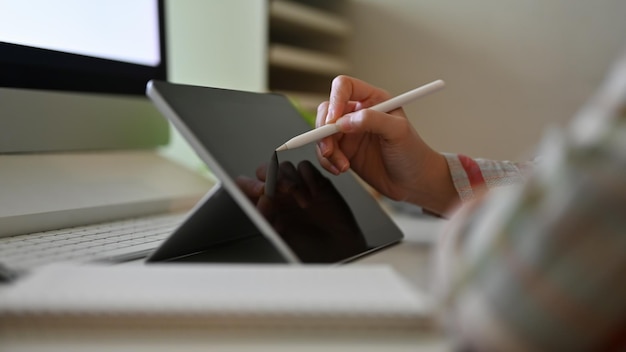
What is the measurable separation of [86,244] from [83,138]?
11.2 inches

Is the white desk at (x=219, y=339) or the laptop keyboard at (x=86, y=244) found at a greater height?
the laptop keyboard at (x=86, y=244)

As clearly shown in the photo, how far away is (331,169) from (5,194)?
1.07ft

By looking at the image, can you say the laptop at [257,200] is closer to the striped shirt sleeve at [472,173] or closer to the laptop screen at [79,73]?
the striped shirt sleeve at [472,173]

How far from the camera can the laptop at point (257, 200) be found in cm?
26

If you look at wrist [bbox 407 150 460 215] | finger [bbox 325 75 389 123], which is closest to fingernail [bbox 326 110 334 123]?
finger [bbox 325 75 389 123]

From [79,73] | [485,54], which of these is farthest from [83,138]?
[485,54]

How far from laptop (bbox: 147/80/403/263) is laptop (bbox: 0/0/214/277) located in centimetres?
7

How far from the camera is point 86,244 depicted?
0.36 m

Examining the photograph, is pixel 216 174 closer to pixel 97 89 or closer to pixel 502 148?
pixel 97 89

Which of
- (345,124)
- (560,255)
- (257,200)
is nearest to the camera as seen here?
(560,255)

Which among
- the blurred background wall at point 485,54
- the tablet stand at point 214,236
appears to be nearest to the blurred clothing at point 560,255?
the tablet stand at point 214,236

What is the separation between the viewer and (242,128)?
1.15 feet

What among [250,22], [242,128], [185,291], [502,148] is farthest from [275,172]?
[250,22]

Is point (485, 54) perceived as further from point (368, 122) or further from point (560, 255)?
point (560, 255)
